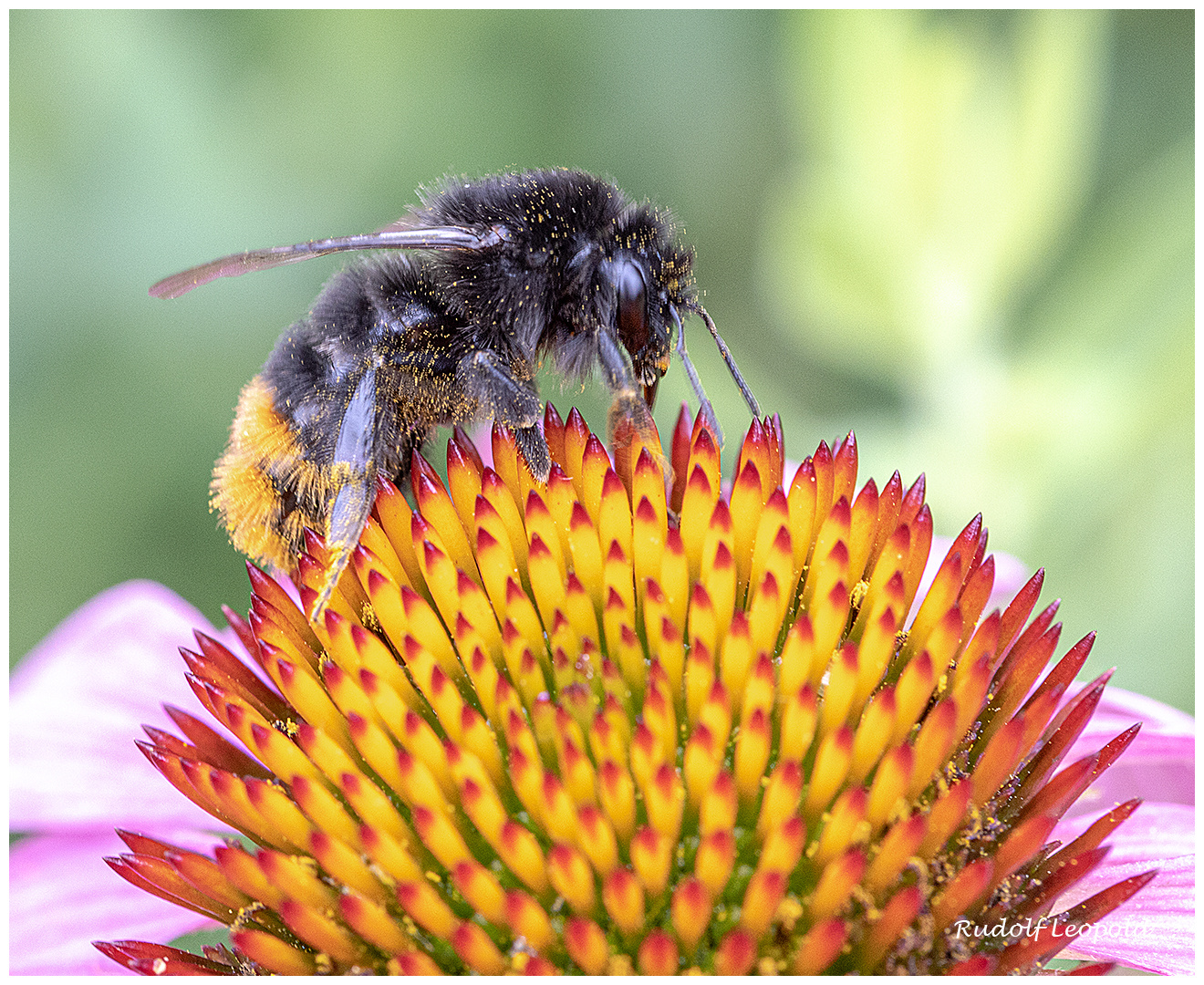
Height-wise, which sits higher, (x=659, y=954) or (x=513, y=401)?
(x=513, y=401)

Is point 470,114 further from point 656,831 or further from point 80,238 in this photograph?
point 656,831

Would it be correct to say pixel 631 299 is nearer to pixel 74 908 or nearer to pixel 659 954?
pixel 659 954

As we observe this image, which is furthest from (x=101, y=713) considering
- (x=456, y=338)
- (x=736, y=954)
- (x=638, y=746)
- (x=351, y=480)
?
(x=736, y=954)

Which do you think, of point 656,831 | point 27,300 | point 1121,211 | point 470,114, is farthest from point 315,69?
point 656,831

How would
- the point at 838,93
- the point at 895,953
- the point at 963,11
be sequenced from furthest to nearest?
the point at 963,11 → the point at 838,93 → the point at 895,953

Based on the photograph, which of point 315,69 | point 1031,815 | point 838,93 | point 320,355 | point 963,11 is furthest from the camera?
point 315,69

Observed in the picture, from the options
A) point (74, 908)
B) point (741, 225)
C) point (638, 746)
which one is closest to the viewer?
point (638, 746)

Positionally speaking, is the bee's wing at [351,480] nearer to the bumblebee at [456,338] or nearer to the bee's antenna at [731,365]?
the bumblebee at [456,338]

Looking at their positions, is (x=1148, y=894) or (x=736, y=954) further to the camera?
(x=1148, y=894)
